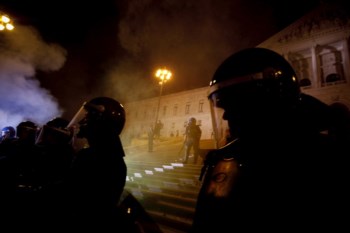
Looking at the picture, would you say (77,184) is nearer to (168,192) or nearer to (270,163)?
(270,163)

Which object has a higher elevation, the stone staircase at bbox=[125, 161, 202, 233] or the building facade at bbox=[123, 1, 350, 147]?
the building facade at bbox=[123, 1, 350, 147]

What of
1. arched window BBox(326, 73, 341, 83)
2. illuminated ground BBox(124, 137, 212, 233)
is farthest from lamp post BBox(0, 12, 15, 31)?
arched window BBox(326, 73, 341, 83)

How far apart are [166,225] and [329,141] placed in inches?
213

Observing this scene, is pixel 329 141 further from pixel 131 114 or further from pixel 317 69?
pixel 131 114

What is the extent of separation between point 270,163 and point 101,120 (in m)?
2.62

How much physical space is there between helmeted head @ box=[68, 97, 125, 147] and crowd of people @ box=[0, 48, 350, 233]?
0.45 meters

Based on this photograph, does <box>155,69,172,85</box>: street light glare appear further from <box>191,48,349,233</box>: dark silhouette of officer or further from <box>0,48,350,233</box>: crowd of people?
<box>191,48,349,233</box>: dark silhouette of officer

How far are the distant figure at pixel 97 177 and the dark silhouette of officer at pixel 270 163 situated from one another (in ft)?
4.66

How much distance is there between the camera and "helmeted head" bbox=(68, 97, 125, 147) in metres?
3.13

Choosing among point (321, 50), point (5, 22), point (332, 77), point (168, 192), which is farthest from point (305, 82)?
point (5, 22)

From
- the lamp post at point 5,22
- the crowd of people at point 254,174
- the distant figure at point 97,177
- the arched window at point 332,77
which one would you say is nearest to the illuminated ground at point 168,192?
the distant figure at point 97,177

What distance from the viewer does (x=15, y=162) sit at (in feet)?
11.8

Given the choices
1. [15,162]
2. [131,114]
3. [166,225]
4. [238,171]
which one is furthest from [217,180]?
[131,114]

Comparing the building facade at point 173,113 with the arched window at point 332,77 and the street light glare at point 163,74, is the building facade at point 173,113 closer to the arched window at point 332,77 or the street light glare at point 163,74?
the arched window at point 332,77
